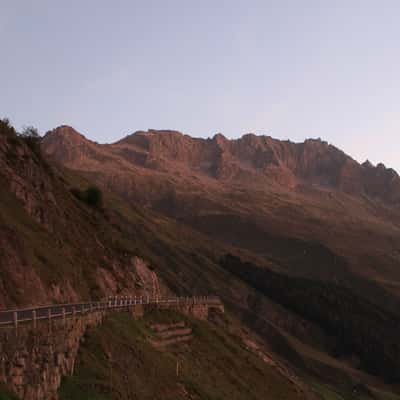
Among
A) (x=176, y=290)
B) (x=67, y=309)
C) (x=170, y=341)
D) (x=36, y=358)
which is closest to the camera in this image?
(x=36, y=358)

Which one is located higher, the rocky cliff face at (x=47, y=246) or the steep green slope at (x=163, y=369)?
the rocky cliff face at (x=47, y=246)

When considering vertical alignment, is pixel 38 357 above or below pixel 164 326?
above

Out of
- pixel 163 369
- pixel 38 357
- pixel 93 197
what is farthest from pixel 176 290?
pixel 38 357

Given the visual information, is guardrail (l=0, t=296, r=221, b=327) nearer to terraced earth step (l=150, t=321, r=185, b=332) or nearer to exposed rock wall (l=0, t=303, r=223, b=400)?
exposed rock wall (l=0, t=303, r=223, b=400)

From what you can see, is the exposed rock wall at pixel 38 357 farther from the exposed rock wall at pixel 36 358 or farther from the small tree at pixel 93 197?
the small tree at pixel 93 197

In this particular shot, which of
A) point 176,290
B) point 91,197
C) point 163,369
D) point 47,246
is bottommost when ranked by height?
point 176,290

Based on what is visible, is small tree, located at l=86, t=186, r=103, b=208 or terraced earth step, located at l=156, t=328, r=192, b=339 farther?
small tree, located at l=86, t=186, r=103, b=208

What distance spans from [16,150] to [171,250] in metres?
114

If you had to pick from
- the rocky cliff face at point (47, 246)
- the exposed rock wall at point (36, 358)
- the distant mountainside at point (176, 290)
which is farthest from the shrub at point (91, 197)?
the exposed rock wall at point (36, 358)

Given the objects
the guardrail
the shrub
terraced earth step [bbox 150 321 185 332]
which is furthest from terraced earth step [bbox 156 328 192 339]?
the shrub

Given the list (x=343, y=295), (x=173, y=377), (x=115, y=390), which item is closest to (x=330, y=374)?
(x=343, y=295)

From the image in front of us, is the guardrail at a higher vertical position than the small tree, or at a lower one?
lower

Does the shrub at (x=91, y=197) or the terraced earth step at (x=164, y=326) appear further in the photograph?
the shrub at (x=91, y=197)

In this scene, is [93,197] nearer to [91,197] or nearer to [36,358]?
[91,197]
